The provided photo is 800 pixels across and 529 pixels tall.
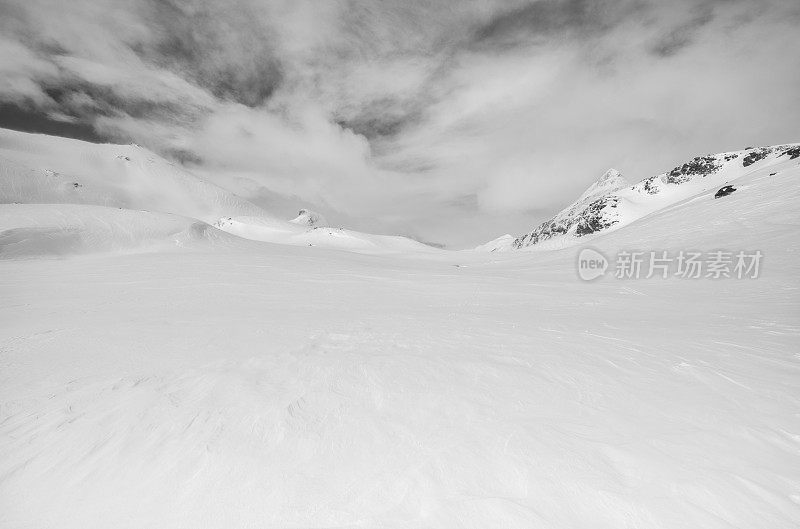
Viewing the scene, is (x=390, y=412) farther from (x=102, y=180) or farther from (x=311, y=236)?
(x=102, y=180)

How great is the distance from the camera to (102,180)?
83.6m

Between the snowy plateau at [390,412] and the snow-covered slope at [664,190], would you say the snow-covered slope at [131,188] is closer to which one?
the snowy plateau at [390,412]

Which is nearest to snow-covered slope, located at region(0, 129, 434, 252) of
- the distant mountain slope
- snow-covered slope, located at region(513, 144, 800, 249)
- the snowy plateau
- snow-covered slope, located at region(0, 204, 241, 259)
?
the distant mountain slope

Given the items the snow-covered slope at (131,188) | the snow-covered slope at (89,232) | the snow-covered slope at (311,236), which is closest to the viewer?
the snow-covered slope at (89,232)

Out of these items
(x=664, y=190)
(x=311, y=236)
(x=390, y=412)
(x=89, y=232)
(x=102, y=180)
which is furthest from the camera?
(x=664, y=190)

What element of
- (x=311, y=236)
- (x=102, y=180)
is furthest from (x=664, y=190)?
(x=102, y=180)

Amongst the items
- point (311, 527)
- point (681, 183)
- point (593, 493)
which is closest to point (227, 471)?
point (311, 527)

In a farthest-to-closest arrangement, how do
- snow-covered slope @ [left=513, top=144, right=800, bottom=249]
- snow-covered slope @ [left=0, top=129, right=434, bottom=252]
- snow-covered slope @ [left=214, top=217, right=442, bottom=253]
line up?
snow-covered slope @ [left=513, top=144, right=800, bottom=249]
snow-covered slope @ [left=214, top=217, right=442, bottom=253]
snow-covered slope @ [left=0, top=129, right=434, bottom=252]

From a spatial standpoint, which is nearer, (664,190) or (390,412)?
(390,412)

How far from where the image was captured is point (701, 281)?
1295 centimetres

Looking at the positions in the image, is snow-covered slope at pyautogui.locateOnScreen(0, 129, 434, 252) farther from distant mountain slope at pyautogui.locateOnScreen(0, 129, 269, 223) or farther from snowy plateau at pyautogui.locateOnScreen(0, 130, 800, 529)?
snowy plateau at pyautogui.locateOnScreen(0, 130, 800, 529)

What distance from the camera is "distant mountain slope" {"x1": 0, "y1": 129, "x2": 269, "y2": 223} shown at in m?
55.2

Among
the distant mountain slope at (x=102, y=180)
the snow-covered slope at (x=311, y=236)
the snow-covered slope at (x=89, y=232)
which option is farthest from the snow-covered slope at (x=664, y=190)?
the distant mountain slope at (x=102, y=180)

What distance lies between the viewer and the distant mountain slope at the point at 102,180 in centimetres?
5521
